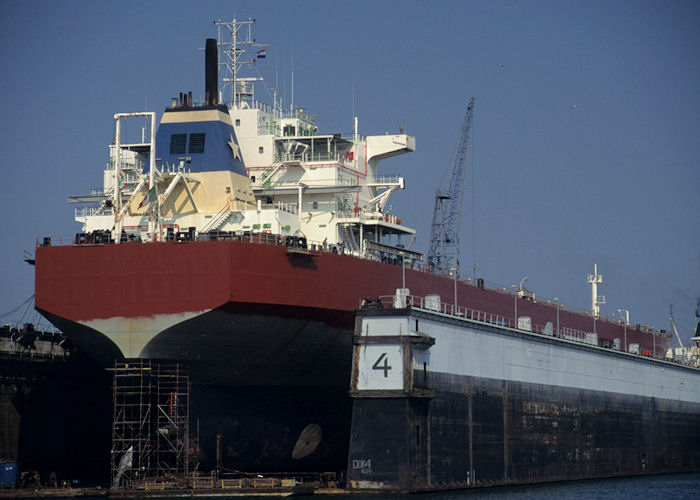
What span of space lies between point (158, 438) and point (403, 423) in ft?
33.9

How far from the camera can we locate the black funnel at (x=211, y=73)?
181 ft

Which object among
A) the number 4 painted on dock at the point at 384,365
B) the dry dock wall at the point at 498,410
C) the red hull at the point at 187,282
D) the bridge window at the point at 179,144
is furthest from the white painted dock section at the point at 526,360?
the bridge window at the point at 179,144

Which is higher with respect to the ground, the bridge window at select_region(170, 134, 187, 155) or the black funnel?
the black funnel

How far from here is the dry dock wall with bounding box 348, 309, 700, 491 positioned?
146 ft

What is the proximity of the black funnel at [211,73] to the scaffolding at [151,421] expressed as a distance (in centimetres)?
1312

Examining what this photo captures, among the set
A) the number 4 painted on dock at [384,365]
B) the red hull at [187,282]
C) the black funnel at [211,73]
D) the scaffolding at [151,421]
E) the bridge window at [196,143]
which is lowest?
the scaffolding at [151,421]

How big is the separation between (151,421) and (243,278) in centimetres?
683

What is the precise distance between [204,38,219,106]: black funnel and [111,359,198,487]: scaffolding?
43.1 feet

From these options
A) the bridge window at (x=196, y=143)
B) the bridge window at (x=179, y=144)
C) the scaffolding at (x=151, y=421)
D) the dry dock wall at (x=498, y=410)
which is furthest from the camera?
the bridge window at (x=179, y=144)

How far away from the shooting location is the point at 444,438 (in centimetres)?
4681

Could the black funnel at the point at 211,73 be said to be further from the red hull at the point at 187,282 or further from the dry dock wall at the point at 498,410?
the dry dock wall at the point at 498,410

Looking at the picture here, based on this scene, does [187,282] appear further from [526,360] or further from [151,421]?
[526,360]

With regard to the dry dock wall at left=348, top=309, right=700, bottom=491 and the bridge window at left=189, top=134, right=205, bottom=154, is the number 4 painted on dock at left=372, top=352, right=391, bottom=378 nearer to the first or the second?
the dry dock wall at left=348, top=309, right=700, bottom=491

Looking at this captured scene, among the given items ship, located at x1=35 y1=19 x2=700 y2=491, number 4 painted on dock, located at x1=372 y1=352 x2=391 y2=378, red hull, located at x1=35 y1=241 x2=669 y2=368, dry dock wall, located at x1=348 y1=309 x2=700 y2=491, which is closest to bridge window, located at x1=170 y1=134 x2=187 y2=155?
ship, located at x1=35 y1=19 x2=700 y2=491
